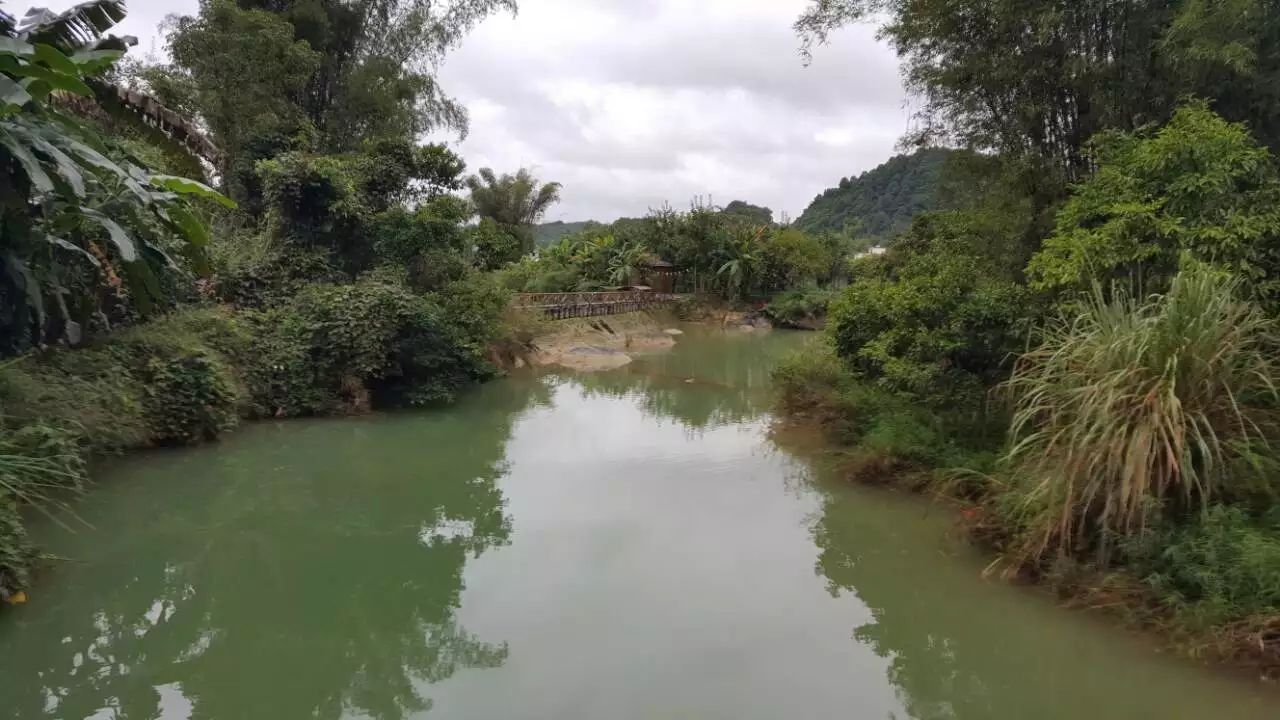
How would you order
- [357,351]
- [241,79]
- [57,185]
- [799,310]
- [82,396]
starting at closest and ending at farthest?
[57,185], [82,396], [357,351], [241,79], [799,310]

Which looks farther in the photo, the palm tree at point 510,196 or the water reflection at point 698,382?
the palm tree at point 510,196

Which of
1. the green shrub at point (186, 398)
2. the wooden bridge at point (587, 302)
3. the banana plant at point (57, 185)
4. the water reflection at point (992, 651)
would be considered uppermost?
the banana plant at point (57, 185)

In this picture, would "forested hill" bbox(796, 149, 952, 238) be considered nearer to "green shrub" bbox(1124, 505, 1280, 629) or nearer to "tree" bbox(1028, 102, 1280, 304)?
"tree" bbox(1028, 102, 1280, 304)

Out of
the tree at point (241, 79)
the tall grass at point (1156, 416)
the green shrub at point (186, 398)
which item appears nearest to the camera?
the tall grass at point (1156, 416)

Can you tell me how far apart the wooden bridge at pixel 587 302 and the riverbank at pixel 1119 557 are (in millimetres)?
10880

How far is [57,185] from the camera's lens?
17.9 feet

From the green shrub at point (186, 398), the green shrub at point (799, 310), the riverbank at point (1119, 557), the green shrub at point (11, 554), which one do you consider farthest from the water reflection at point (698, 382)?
the green shrub at point (11, 554)

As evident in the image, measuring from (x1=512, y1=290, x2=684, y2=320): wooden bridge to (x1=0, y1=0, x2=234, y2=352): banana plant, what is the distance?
10115 millimetres

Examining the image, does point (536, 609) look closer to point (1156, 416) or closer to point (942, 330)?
point (1156, 416)

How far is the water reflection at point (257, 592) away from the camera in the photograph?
3.55 m

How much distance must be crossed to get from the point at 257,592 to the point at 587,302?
54.6 feet

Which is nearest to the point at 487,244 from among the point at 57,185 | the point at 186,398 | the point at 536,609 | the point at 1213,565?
the point at 186,398

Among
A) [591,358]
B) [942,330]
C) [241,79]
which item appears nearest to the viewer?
[942,330]

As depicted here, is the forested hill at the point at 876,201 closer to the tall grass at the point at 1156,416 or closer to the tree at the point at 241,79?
the tree at the point at 241,79
